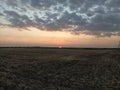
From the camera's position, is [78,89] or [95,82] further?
[95,82]

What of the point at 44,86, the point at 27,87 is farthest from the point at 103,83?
the point at 27,87

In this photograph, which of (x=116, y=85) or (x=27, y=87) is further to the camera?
(x=116, y=85)

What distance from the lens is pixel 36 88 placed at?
2102 centimetres

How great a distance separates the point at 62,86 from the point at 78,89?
193 cm

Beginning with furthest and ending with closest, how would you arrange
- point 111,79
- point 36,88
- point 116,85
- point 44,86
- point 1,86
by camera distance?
point 111,79 → point 116,85 → point 44,86 → point 36,88 → point 1,86

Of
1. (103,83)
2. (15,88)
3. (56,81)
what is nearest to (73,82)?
(56,81)

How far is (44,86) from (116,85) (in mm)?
8931

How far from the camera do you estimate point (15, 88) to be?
1973 centimetres

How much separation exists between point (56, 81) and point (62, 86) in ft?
8.37

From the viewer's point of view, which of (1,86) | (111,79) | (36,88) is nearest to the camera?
(1,86)

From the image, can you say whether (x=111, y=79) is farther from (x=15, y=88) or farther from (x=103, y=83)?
(x=15, y=88)

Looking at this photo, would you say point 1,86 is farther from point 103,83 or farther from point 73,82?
point 103,83

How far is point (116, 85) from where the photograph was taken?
24469mm

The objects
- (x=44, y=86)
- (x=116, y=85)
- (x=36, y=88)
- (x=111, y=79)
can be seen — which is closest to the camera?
(x=36, y=88)
